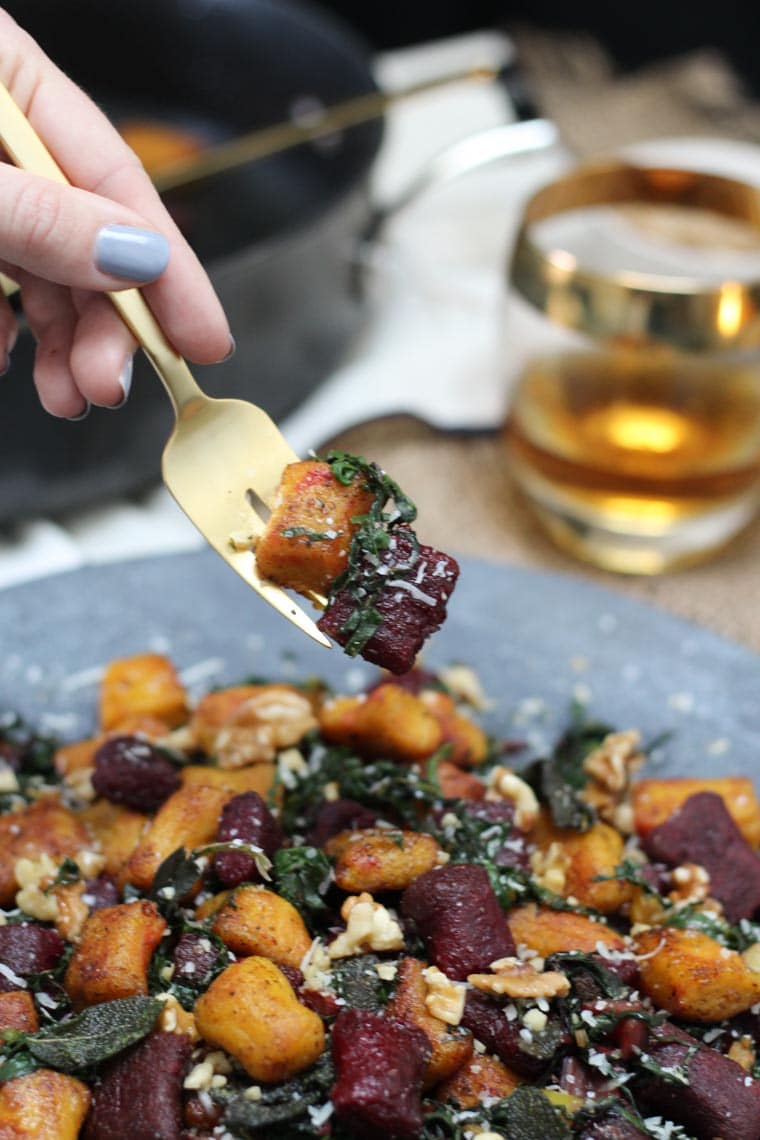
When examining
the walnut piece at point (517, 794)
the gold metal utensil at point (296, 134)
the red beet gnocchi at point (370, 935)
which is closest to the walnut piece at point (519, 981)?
the red beet gnocchi at point (370, 935)

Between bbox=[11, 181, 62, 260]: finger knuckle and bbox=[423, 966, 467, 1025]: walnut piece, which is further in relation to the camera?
bbox=[423, 966, 467, 1025]: walnut piece

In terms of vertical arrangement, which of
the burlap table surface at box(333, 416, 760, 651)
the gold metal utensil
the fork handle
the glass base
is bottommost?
the burlap table surface at box(333, 416, 760, 651)

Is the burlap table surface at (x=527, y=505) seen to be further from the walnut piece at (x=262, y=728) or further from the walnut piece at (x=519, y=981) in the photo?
the walnut piece at (x=519, y=981)

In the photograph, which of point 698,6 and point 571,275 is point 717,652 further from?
point 698,6

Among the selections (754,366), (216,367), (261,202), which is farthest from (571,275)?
(261,202)

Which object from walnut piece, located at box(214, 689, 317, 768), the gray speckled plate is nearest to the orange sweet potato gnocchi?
walnut piece, located at box(214, 689, 317, 768)

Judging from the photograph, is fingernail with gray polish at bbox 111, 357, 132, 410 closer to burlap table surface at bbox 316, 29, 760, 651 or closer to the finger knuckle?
the finger knuckle

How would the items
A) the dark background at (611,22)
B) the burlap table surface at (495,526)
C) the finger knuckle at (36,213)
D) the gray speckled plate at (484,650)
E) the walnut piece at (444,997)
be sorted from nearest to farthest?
1. the finger knuckle at (36,213)
2. the walnut piece at (444,997)
3. the gray speckled plate at (484,650)
4. the burlap table surface at (495,526)
5. the dark background at (611,22)

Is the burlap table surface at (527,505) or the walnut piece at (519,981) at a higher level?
the walnut piece at (519,981)
